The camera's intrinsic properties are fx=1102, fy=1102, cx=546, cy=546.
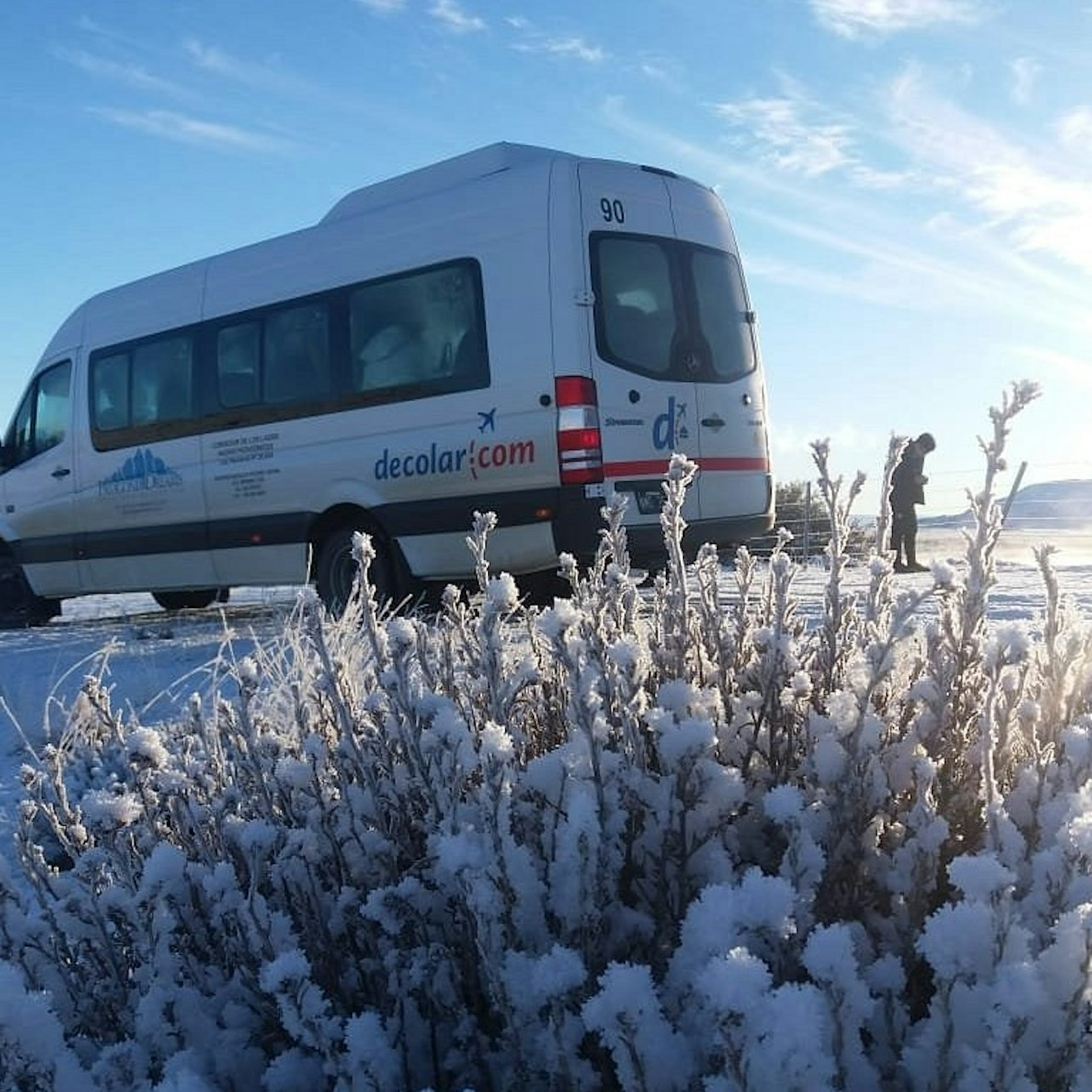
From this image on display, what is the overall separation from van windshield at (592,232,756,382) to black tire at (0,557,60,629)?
22.1ft

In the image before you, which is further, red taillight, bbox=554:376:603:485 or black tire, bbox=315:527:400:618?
black tire, bbox=315:527:400:618

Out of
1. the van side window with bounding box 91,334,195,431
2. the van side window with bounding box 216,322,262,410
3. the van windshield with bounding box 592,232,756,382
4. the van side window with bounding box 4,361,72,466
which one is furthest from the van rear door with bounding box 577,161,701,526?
the van side window with bounding box 4,361,72,466

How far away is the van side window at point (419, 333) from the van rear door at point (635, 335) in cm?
78

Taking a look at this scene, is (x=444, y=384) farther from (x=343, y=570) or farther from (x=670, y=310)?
(x=343, y=570)

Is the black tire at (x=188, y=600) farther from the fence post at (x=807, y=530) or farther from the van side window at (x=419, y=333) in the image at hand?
the fence post at (x=807, y=530)

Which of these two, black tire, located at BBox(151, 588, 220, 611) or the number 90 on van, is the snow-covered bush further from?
black tire, located at BBox(151, 588, 220, 611)

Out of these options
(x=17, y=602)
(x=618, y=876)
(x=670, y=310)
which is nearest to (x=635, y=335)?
(x=670, y=310)

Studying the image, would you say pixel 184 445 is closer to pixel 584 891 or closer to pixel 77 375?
pixel 77 375

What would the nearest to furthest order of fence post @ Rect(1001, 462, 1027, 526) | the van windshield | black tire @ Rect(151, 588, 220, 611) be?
fence post @ Rect(1001, 462, 1027, 526)
the van windshield
black tire @ Rect(151, 588, 220, 611)

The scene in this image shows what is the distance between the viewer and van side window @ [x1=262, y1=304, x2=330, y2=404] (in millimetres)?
7605

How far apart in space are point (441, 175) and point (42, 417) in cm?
472

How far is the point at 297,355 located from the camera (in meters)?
7.76

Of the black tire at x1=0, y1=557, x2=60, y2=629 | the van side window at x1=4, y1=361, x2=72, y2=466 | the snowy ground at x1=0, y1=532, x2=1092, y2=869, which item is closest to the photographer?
the snowy ground at x1=0, y1=532, x2=1092, y2=869

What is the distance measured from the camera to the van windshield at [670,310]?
6.61 meters
